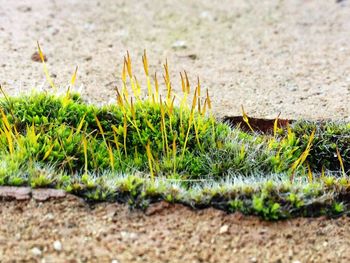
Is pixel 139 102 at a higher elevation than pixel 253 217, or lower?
higher

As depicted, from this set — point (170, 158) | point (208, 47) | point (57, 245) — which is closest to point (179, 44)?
point (208, 47)

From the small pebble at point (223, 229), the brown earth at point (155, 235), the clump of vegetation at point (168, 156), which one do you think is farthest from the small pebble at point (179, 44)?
the small pebble at point (223, 229)

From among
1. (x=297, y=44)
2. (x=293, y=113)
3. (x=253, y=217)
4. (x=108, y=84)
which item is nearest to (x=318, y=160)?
(x=293, y=113)

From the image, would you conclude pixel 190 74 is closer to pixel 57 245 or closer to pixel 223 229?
pixel 223 229

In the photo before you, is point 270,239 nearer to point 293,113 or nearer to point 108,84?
point 293,113

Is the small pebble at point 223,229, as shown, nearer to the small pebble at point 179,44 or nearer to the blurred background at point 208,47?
the blurred background at point 208,47

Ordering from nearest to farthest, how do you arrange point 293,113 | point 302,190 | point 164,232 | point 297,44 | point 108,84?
1. point 164,232
2. point 302,190
3. point 293,113
4. point 108,84
5. point 297,44

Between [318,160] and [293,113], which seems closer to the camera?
[318,160]

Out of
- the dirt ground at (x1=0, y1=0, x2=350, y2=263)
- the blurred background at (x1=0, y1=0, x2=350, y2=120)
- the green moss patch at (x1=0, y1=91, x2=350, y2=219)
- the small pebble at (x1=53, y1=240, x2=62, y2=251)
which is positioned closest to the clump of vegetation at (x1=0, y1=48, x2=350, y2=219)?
the green moss patch at (x1=0, y1=91, x2=350, y2=219)

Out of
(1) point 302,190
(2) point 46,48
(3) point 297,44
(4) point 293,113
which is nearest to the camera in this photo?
(1) point 302,190
